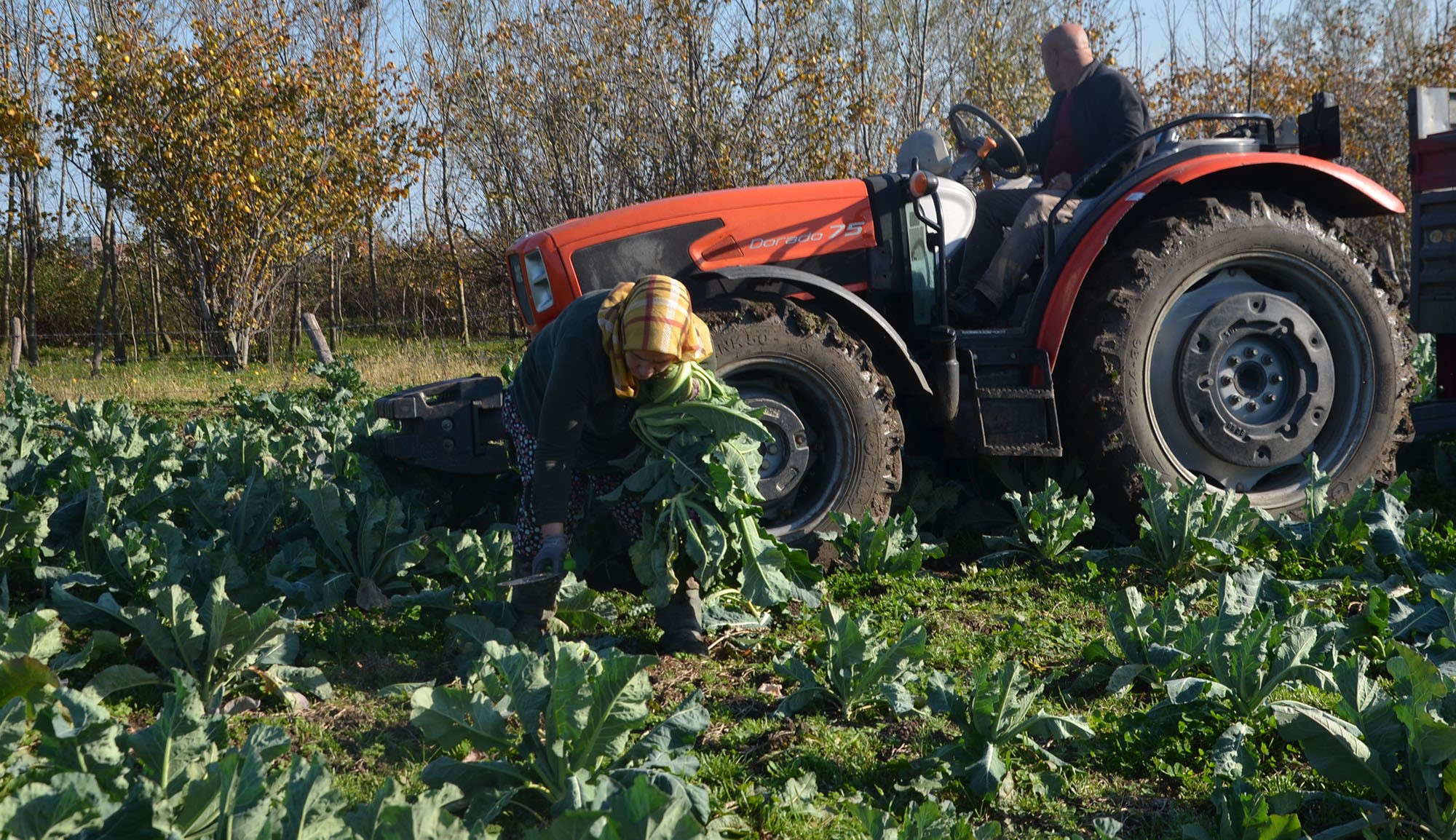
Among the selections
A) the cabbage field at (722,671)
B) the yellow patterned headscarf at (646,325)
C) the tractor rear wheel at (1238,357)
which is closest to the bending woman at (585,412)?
the yellow patterned headscarf at (646,325)

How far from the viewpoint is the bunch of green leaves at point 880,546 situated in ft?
14.4

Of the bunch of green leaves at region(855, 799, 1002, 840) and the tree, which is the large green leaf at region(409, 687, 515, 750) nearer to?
the bunch of green leaves at region(855, 799, 1002, 840)

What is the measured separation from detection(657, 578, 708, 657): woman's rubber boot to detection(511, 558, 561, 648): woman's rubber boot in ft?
1.20

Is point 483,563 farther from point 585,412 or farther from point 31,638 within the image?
point 31,638

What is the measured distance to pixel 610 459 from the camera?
12.6 ft

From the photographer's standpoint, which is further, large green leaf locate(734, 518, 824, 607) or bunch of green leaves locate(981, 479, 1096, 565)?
bunch of green leaves locate(981, 479, 1096, 565)

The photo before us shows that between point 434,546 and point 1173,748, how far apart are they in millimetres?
2640

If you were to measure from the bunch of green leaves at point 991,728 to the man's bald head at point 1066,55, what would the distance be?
11.2 feet

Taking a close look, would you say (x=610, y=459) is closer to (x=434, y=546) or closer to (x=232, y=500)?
(x=434, y=546)

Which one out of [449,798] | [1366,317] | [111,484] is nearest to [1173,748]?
[449,798]

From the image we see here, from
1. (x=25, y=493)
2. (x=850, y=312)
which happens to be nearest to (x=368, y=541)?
(x=25, y=493)

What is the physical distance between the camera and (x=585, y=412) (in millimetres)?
3473

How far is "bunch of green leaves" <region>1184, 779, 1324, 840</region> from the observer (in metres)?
2.24

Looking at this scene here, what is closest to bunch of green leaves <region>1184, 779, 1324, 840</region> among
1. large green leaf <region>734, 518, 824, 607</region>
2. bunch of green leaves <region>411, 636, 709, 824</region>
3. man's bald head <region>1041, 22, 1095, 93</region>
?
bunch of green leaves <region>411, 636, 709, 824</region>
